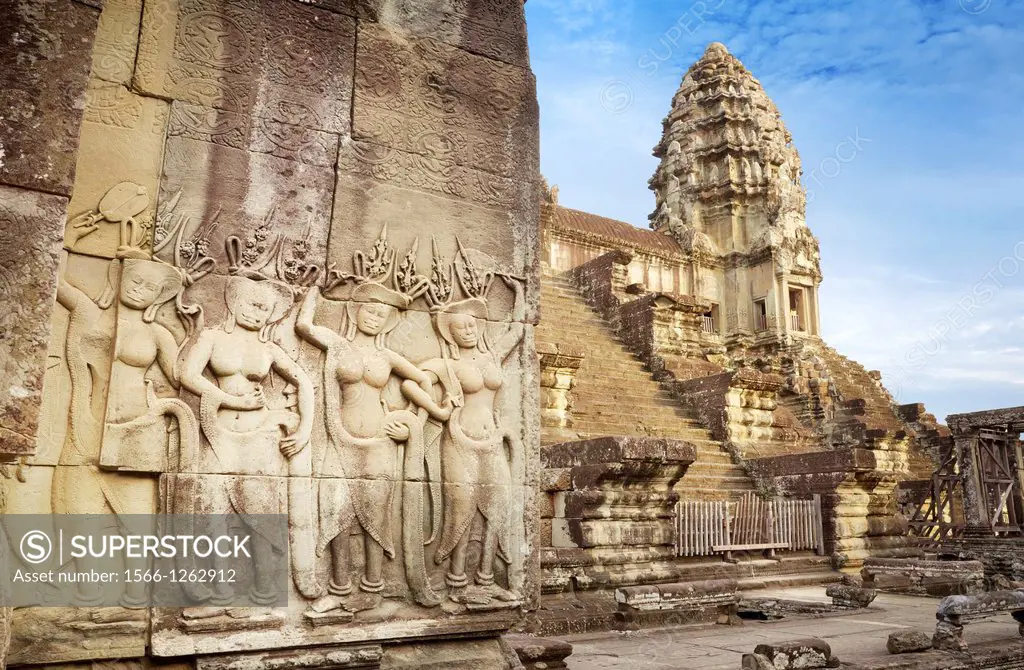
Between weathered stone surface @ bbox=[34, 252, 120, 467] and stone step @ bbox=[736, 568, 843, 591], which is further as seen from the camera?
stone step @ bbox=[736, 568, 843, 591]

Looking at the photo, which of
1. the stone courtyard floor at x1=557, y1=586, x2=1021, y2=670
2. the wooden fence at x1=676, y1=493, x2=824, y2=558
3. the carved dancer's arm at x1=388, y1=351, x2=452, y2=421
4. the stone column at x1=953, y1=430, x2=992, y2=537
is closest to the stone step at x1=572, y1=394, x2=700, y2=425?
the wooden fence at x1=676, y1=493, x2=824, y2=558

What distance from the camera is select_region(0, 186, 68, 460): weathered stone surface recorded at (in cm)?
293

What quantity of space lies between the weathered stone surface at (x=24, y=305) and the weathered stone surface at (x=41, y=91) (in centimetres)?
11

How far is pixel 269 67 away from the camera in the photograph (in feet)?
13.6

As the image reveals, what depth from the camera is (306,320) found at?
4051 mm

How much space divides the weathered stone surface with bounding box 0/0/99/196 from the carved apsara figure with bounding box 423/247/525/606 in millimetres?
2015

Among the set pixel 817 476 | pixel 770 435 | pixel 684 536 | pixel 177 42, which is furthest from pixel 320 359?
pixel 770 435

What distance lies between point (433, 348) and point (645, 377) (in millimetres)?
12931

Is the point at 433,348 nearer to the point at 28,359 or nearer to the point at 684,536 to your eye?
the point at 28,359

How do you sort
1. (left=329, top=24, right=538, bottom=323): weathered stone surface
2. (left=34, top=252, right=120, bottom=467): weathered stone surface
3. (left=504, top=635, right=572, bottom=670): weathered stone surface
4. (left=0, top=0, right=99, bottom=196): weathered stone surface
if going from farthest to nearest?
(left=504, top=635, right=572, bottom=670): weathered stone surface, (left=329, top=24, right=538, bottom=323): weathered stone surface, (left=34, top=252, right=120, bottom=467): weathered stone surface, (left=0, top=0, right=99, bottom=196): weathered stone surface

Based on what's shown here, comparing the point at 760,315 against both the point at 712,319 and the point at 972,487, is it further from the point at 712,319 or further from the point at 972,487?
the point at 972,487

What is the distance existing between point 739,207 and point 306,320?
94.7ft

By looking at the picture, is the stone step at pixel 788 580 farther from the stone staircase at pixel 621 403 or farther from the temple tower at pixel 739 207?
the temple tower at pixel 739 207

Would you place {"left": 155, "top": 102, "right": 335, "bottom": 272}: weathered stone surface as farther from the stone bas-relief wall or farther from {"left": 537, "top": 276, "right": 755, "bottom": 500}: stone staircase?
{"left": 537, "top": 276, "right": 755, "bottom": 500}: stone staircase
